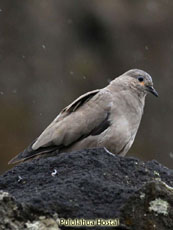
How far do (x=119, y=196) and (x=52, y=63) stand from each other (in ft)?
47.4

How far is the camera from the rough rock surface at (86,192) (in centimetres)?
493

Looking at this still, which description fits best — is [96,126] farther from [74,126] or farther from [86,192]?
[86,192]

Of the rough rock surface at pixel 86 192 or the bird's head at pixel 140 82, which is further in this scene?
the bird's head at pixel 140 82

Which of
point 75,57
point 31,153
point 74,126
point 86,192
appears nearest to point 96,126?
point 74,126

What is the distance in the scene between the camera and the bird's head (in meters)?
9.13

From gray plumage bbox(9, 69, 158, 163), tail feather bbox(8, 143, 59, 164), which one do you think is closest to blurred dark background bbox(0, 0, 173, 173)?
gray plumage bbox(9, 69, 158, 163)

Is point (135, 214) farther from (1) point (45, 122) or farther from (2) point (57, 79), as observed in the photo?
(2) point (57, 79)

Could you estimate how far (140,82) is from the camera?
9266mm

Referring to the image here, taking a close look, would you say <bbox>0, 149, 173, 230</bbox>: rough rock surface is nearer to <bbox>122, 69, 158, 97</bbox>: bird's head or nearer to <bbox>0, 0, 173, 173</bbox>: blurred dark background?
<bbox>122, 69, 158, 97</bbox>: bird's head

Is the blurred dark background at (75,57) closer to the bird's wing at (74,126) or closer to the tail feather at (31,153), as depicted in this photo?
the bird's wing at (74,126)

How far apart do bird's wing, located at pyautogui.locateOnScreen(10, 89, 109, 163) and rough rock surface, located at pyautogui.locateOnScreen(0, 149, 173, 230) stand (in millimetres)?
1933

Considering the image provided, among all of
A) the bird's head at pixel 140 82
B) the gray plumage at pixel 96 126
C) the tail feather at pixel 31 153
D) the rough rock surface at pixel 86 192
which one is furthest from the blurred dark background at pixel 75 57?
the rough rock surface at pixel 86 192

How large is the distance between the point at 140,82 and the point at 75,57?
1077 centimetres

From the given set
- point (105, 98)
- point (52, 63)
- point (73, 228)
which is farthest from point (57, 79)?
point (73, 228)
